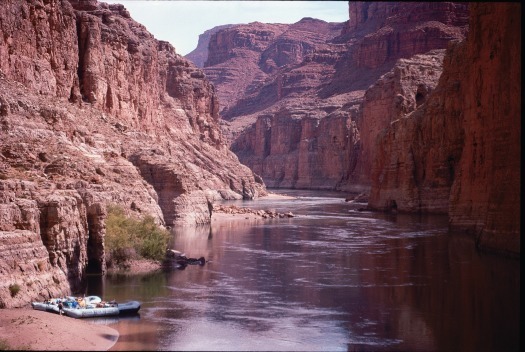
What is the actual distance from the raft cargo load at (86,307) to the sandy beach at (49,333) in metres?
0.65

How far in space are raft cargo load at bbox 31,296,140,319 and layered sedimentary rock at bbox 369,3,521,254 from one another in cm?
2216

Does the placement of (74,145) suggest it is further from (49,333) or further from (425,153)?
(425,153)

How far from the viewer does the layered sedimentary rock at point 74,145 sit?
101 ft

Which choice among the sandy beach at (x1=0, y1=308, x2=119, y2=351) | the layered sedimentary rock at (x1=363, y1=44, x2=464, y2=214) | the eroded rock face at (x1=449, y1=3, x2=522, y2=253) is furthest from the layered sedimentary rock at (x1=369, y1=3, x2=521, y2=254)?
the sandy beach at (x1=0, y1=308, x2=119, y2=351)

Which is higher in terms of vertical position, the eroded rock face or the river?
the eroded rock face

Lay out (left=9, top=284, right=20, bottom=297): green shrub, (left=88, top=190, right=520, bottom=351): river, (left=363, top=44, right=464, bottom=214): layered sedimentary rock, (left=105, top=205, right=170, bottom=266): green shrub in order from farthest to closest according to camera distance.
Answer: (left=363, top=44, right=464, bottom=214): layered sedimentary rock
(left=105, top=205, right=170, bottom=266): green shrub
(left=9, top=284, right=20, bottom=297): green shrub
(left=88, top=190, right=520, bottom=351): river

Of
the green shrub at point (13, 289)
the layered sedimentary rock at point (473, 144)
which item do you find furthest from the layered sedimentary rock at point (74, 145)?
the layered sedimentary rock at point (473, 144)

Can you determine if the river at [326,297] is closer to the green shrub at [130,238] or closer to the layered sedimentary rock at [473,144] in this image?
the green shrub at [130,238]

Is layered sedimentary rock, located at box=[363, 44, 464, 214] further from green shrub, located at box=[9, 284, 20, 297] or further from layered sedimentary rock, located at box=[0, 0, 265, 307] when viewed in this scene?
green shrub, located at box=[9, 284, 20, 297]

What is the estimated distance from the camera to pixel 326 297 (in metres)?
36.6

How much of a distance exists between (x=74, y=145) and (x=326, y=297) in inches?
928

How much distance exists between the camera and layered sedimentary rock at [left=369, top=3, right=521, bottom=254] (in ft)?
149

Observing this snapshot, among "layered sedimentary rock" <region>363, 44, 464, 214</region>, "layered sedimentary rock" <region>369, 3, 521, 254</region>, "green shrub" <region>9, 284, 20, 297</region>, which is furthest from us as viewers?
"layered sedimentary rock" <region>363, 44, 464, 214</region>

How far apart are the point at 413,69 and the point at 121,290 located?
305 feet
